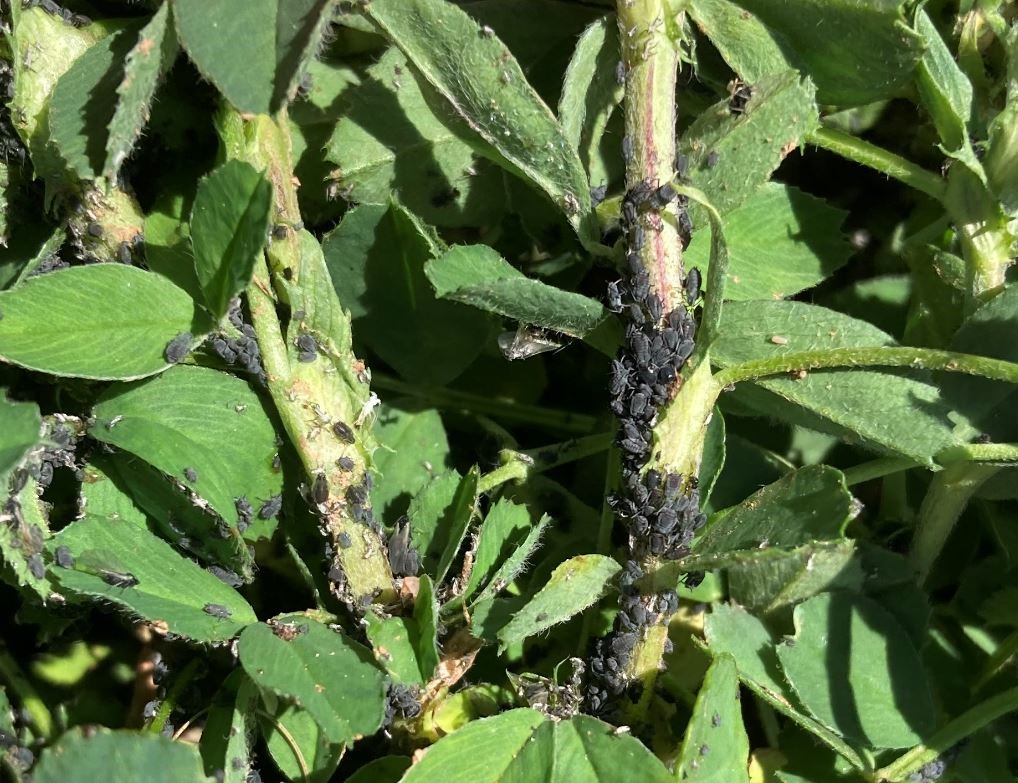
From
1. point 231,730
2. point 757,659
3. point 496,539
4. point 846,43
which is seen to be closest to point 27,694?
point 231,730

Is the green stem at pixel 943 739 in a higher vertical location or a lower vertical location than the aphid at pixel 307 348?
lower

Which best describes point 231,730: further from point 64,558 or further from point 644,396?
point 644,396

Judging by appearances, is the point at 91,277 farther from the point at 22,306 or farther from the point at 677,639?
the point at 677,639

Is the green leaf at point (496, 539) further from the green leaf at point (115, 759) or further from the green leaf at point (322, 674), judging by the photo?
the green leaf at point (115, 759)

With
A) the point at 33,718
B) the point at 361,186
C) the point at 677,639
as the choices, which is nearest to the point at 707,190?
the point at 361,186

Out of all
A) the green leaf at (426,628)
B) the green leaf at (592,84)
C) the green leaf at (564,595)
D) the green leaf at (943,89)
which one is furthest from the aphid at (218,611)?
Result: the green leaf at (943,89)

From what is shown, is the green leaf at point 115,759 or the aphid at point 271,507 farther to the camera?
the aphid at point 271,507

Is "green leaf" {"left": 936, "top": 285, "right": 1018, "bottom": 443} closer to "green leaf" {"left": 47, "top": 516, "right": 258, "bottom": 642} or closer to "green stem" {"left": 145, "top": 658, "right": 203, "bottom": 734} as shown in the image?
"green leaf" {"left": 47, "top": 516, "right": 258, "bottom": 642}
